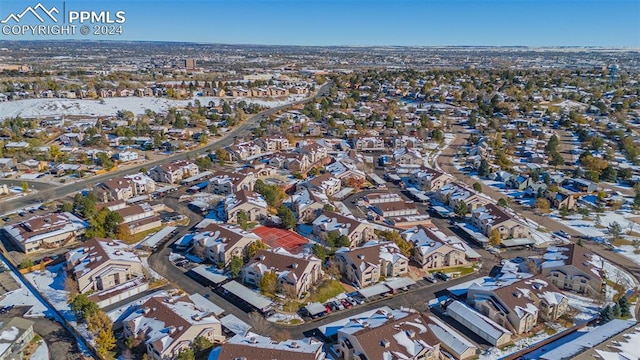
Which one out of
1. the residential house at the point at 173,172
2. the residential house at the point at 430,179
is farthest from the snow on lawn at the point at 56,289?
the residential house at the point at 430,179

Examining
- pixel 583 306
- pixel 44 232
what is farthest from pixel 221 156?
pixel 583 306

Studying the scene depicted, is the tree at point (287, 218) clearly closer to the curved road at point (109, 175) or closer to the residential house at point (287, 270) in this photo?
the residential house at point (287, 270)

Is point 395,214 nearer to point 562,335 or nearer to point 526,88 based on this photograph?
point 562,335

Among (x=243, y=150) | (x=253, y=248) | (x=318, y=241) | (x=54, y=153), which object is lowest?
(x=318, y=241)

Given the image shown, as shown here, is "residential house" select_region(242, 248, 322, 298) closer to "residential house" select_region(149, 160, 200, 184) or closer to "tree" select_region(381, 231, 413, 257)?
"tree" select_region(381, 231, 413, 257)

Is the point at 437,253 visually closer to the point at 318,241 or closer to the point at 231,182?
the point at 318,241

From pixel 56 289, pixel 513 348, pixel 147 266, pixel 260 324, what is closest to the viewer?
pixel 513 348
